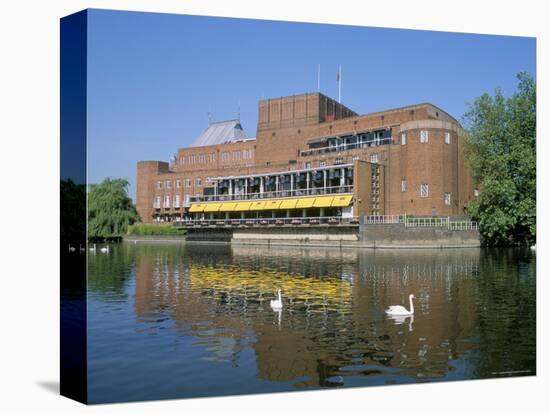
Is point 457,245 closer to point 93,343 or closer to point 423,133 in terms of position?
point 423,133

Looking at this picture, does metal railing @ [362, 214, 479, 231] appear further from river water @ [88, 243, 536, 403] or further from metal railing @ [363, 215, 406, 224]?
river water @ [88, 243, 536, 403]

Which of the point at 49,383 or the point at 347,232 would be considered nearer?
the point at 49,383

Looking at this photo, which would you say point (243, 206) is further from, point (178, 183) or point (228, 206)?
point (178, 183)

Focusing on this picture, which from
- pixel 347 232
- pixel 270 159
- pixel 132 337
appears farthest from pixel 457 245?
pixel 132 337

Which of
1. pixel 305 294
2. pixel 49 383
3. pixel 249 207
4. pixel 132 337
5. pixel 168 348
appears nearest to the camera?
pixel 49 383

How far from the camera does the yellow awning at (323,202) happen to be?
66.4m

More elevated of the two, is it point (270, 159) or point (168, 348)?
point (270, 159)

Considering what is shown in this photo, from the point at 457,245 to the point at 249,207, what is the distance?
97.5 ft

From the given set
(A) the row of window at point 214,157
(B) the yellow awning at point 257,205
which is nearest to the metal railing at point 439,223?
(B) the yellow awning at point 257,205

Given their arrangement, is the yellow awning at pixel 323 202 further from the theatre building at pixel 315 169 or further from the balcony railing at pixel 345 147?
the balcony railing at pixel 345 147

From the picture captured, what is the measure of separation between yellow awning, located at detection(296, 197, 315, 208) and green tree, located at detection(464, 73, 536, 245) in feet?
67.5

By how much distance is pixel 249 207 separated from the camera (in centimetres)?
7606

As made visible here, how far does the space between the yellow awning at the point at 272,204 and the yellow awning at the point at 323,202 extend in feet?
19.2

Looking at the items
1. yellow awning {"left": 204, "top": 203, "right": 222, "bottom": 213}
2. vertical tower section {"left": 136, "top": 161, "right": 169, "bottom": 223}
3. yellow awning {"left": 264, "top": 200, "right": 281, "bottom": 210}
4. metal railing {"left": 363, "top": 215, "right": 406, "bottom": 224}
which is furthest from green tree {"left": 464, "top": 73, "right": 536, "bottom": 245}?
vertical tower section {"left": 136, "top": 161, "right": 169, "bottom": 223}
